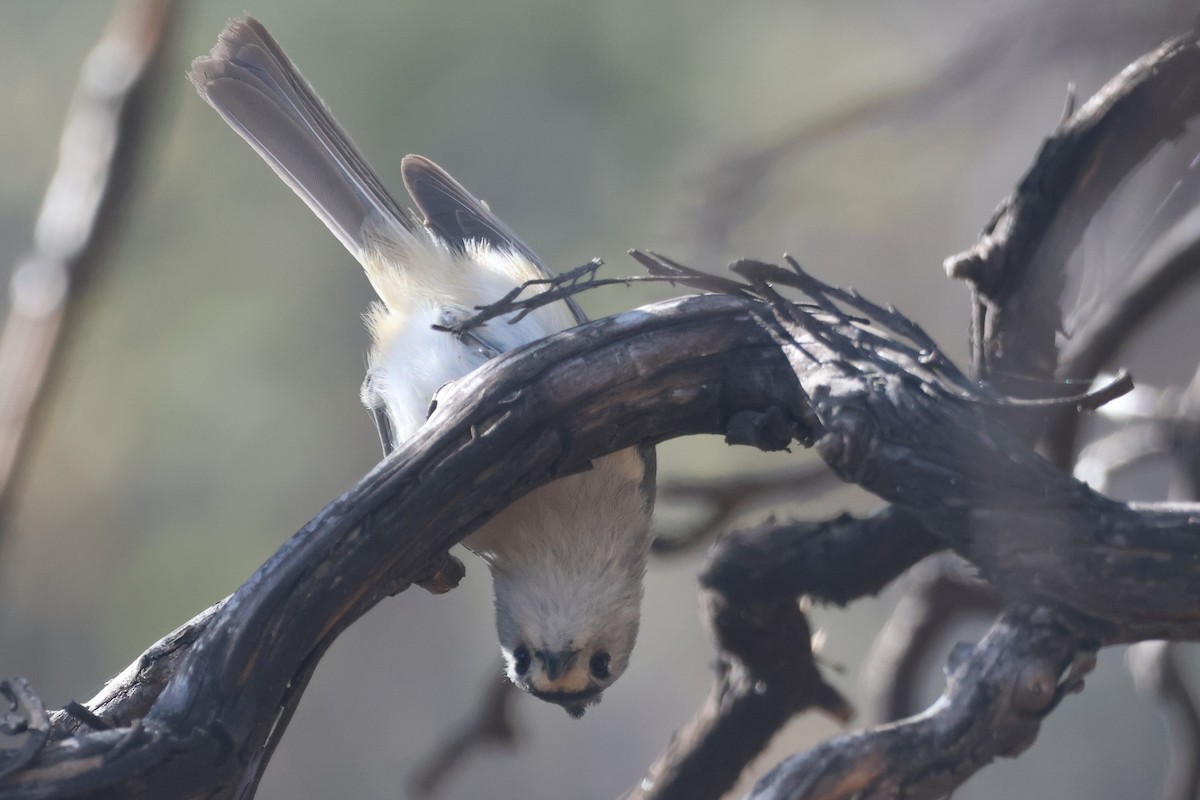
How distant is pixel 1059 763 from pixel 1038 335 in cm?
333

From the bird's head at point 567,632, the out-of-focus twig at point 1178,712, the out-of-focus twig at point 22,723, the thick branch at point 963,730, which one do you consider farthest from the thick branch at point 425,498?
the out-of-focus twig at point 1178,712

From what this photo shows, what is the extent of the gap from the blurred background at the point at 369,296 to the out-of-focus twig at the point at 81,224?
6.09 ft

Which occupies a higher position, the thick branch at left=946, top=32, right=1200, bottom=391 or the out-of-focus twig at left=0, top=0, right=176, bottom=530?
the out-of-focus twig at left=0, top=0, right=176, bottom=530

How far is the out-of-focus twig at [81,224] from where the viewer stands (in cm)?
222

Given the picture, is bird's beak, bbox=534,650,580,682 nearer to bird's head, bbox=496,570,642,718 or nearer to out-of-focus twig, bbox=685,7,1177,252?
bird's head, bbox=496,570,642,718

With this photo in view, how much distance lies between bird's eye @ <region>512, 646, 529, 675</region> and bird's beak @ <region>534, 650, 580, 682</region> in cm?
5

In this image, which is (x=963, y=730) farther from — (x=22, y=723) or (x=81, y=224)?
(x=81, y=224)

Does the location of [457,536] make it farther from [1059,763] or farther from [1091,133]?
[1059,763]

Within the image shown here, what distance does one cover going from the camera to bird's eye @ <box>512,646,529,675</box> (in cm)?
263

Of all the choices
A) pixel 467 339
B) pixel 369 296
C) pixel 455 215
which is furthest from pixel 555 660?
pixel 369 296

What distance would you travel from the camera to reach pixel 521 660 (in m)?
2.65

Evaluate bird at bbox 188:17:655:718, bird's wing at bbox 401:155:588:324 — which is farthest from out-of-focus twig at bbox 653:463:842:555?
bird's wing at bbox 401:155:588:324

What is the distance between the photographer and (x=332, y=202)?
9.89 feet

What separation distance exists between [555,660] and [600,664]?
132mm
